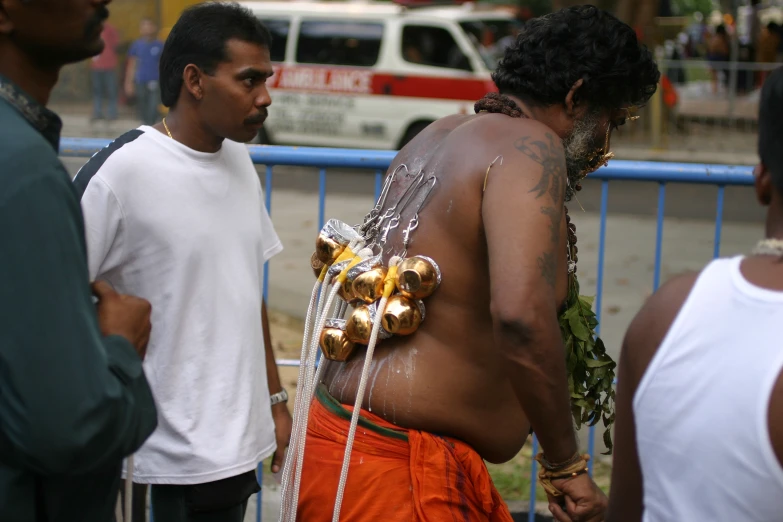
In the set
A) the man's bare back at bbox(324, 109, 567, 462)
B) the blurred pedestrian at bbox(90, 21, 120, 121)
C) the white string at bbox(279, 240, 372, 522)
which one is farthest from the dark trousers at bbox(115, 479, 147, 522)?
the blurred pedestrian at bbox(90, 21, 120, 121)

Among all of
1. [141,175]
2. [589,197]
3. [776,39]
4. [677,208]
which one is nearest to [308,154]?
[141,175]

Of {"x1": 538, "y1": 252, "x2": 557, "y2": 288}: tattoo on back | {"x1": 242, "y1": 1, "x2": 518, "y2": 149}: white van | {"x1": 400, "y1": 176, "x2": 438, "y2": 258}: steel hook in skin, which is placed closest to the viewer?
{"x1": 538, "y1": 252, "x2": 557, "y2": 288}: tattoo on back

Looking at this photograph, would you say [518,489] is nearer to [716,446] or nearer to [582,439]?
[582,439]

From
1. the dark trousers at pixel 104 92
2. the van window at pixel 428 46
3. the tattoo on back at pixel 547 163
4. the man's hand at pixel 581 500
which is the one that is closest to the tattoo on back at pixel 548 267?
the tattoo on back at pixel 547 163

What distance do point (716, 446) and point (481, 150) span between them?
1054 millimetres

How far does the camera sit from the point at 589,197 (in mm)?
14070

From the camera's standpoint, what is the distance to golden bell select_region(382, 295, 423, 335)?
7.79ft

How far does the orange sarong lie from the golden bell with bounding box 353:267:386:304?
0.94 ft

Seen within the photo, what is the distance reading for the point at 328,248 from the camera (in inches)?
105

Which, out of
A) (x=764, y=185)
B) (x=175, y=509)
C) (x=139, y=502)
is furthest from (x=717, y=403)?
(x=139, y=502)

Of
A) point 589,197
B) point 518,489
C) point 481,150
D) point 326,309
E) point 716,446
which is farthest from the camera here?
point 589,197

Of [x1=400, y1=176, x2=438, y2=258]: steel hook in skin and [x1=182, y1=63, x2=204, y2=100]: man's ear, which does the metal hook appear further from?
[x1=182, y1=63, x2=204, y2=100]: man's ear

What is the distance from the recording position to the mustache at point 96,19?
5.57 feet

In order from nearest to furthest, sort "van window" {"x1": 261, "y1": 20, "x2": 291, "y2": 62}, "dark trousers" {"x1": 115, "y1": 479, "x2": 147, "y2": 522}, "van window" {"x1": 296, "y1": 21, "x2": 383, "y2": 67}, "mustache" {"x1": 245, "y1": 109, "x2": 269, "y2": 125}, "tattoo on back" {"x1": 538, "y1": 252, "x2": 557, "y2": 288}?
1. "tattoo on back" {"x1": 538, "y1": 252, "x2": 557, "y2": 288}
2. "mustache" {"x1": 245, "y1": 109, "x2": 269, "y2": 125}
3. "dark trousers" {"x1": 115, "y1": 479, "x2": 147, "y2": 522}
4. "van window" {"x1": 296, "y1": 21, "x2": 383, "y2": 67}
5. "van window" {"x1": 261, "y1": 20, "x2": 291, "y2": 62}
